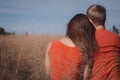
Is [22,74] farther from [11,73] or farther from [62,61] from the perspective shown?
[62,61]

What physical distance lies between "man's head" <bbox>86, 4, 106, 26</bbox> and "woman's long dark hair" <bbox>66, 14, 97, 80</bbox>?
0.34 metres

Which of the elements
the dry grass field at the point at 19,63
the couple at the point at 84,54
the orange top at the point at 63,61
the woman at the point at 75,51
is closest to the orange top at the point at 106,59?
the couple at the point at 84,54

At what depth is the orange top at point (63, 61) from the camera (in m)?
5.30

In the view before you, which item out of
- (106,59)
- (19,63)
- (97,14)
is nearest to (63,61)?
(106,59)

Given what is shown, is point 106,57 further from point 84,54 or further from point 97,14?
point 97,14

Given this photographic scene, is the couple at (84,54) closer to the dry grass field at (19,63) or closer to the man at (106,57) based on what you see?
the man at (106,57)

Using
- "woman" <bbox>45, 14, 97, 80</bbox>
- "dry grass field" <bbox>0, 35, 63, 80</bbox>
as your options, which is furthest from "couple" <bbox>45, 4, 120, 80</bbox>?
"dry grass field" <bbox>0, 35, 63, 80</bbox>

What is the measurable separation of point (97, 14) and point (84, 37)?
52 cm

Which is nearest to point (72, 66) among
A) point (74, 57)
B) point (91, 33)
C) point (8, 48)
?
point (74, 57)

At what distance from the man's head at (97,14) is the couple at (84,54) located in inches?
4.7

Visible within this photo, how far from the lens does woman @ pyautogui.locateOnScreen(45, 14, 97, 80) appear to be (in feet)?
17.4

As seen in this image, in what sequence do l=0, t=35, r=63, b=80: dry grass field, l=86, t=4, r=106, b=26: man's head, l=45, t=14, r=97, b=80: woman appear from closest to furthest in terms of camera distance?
l=45, t=14, r=97, b=80: woman, l=86, t=4, r=106, b=26: man's head, l=0, t=35, r=63, b=80: dry grass field

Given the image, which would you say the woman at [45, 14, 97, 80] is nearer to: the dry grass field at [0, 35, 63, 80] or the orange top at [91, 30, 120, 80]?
the orange top at [91, 30, 120, 80]

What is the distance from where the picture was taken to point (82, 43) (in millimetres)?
5328
